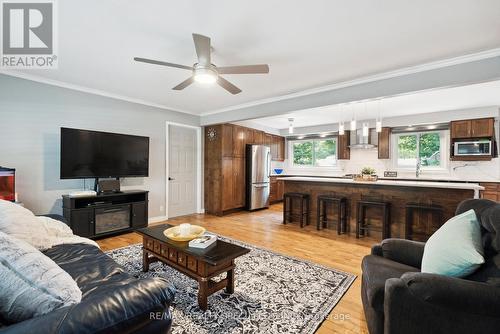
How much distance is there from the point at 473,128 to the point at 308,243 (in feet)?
15.1

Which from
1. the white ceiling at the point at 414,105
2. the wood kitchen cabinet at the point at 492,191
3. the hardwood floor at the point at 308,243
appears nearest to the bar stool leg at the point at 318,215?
the hardwood floor at the point at 308,243

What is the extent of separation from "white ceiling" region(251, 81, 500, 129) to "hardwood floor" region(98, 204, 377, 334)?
227 centimetres

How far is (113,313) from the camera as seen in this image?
2.85 feet

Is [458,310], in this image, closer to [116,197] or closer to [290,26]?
[290,26]

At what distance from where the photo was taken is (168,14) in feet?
6.55

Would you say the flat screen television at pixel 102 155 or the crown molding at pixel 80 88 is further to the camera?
the flat screen television at pixel 102 155

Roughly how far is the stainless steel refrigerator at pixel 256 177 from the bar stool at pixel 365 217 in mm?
2790

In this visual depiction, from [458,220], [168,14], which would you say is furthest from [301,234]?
[168,14]

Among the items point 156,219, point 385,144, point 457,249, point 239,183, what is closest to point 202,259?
point 457,249

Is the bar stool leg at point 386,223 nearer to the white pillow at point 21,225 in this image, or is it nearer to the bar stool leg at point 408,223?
the bar stool leg at point 408,223

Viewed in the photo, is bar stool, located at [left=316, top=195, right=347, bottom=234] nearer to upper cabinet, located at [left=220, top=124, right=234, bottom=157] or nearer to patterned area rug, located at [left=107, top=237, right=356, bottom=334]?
patterned area rug, located at [left=107, top=237, right=356, bottom=334]

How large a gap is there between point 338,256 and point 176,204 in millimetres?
3657

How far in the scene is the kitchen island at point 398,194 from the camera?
11.1ft

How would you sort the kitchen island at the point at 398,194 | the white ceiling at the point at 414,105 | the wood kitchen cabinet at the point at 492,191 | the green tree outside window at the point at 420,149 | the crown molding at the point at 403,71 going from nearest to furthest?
the crown molding at the point at 403,71
the kitchen island at the point at 398,194
the white ceiling at the point at 414,105
the wood kitchen cabinet at the point at 492,191
the green tree outside window at the point at 420,149
